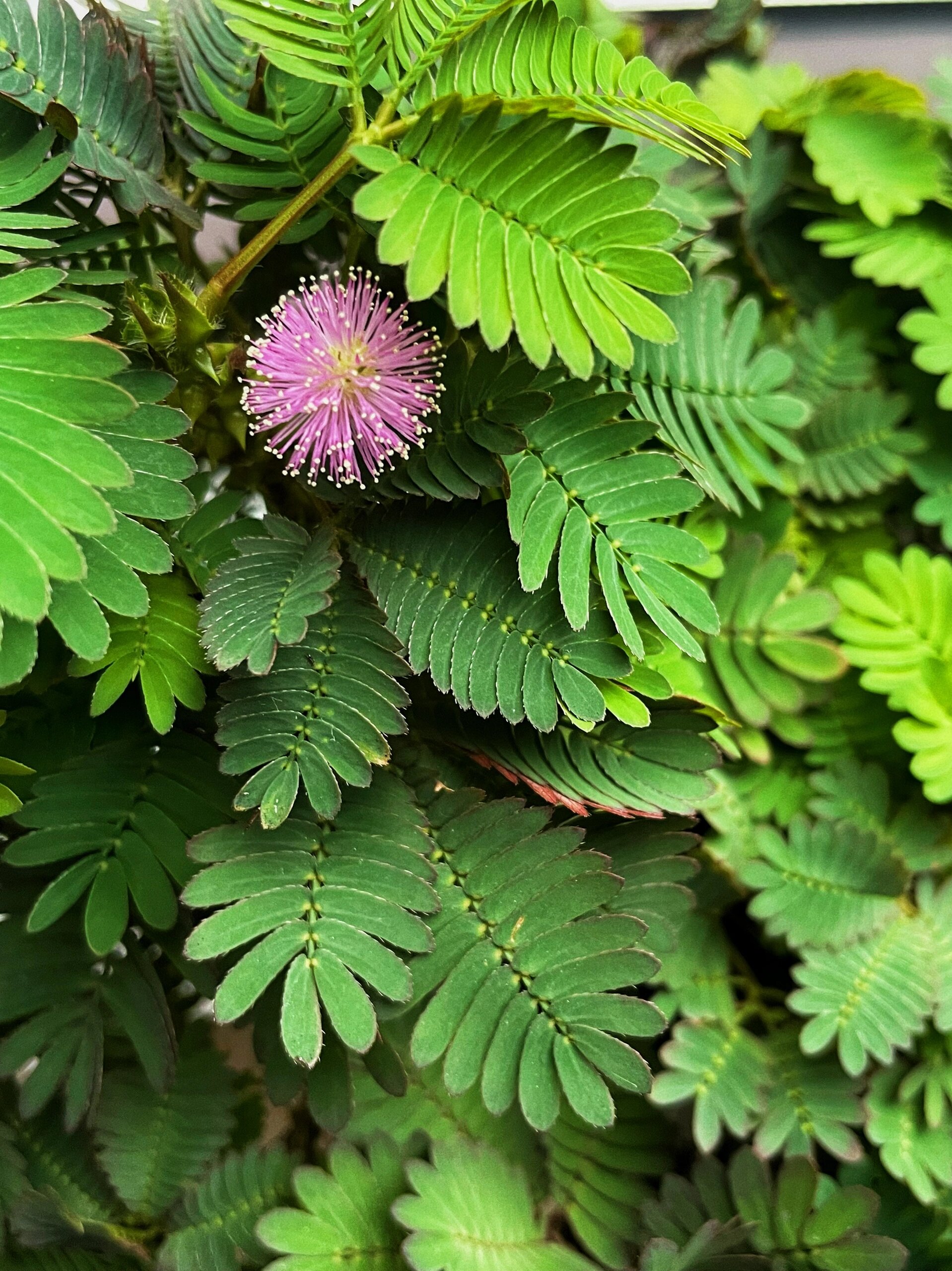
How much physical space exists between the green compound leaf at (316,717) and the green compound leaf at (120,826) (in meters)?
0.06

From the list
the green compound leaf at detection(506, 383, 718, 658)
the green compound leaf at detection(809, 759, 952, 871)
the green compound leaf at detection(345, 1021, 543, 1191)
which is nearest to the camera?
the green compound leaf at detection(506, 383, 718, 658)

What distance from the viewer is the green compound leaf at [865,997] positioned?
61 cm

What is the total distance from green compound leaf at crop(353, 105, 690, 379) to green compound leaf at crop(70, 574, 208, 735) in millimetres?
219

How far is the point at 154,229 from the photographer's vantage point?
616 mm

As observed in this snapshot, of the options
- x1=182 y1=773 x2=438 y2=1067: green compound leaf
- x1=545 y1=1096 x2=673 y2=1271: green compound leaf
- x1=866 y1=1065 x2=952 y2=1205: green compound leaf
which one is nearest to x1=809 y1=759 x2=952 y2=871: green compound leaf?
x1=866 y1=1065 x2=952 y2=1205: green compound leaf

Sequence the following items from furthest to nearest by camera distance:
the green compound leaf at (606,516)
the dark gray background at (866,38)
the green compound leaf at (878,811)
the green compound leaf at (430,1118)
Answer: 1. the dark gray background at (866,38)
2. the green compound leaf at (878,811)
3. the green compound leaf at (430,1118)
4. the green compound leaf at (606,516)

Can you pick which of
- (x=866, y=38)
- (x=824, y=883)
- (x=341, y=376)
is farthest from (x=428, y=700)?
(x=866, y=38)

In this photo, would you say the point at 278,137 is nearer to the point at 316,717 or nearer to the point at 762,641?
the point at 316,717

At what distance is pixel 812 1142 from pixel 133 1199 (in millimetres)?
452

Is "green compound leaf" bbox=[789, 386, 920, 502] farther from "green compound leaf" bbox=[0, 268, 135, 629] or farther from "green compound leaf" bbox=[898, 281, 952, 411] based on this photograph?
"green compound leaf" bbox=[0, 268, 135, 629]

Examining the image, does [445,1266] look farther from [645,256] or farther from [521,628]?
[645,256]

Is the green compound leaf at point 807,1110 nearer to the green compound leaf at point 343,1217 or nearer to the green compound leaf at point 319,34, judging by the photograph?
the green compound leaf at point 343,1217

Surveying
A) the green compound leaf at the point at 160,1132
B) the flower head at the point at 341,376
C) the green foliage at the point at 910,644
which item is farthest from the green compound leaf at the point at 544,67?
the green compound leaf at the point at 160,1132

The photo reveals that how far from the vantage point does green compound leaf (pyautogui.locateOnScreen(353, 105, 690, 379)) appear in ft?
1.32
